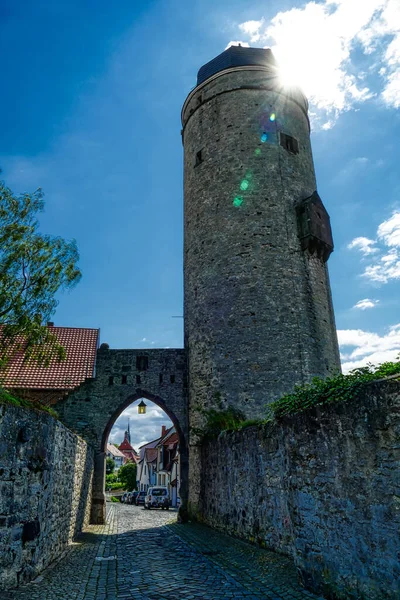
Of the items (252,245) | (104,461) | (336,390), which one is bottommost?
(104,461)

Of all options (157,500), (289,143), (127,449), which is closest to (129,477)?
(157,500)

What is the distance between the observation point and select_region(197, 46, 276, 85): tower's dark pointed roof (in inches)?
687

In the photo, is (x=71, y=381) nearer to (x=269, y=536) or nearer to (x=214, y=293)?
(x=214, y=293)

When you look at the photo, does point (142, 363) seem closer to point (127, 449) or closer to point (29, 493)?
point (29, 493)

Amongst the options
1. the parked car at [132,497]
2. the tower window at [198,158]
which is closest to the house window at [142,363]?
the tower window at [198,158]

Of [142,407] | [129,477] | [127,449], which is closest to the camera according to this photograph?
[142,407]

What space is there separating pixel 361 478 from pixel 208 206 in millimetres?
12761

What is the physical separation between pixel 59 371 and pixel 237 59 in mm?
13688

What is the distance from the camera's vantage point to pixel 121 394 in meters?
16.2

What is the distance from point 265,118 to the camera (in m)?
16.5

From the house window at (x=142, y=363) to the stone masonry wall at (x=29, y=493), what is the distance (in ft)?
27.6

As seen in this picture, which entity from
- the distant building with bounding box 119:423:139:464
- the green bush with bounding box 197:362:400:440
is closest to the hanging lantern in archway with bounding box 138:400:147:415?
the green bush with bounding box 197:362:400:440

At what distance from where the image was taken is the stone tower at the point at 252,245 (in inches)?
543

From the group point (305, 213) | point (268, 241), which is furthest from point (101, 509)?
point (305, 213)
